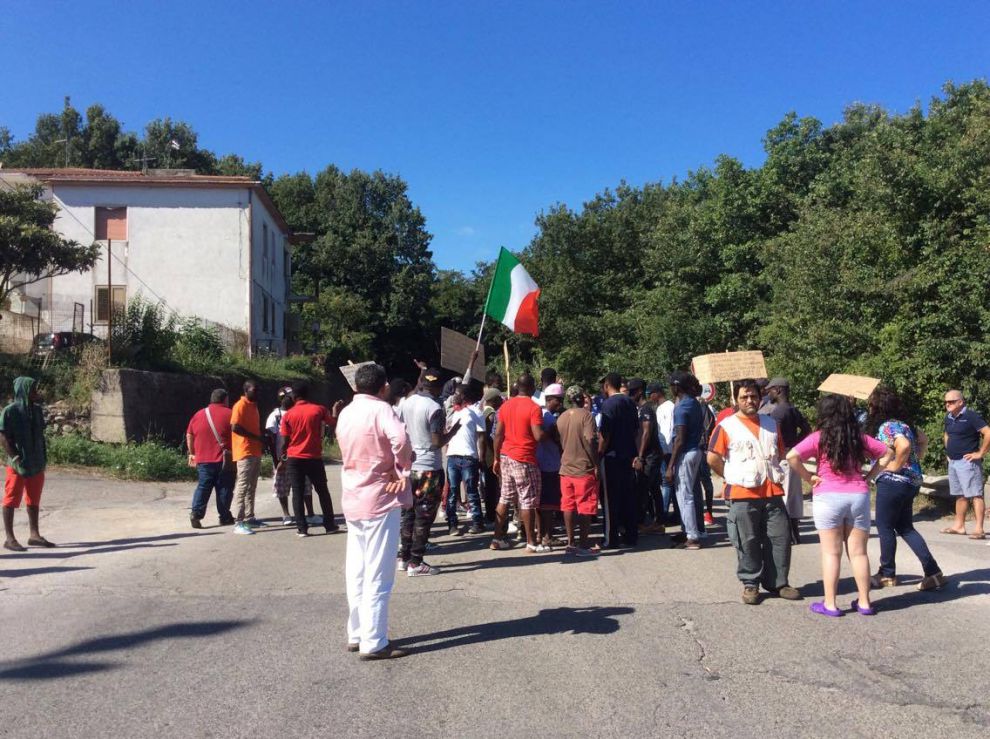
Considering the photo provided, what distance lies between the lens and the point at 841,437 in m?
6.07

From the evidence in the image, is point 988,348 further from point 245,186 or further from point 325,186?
point 325,186

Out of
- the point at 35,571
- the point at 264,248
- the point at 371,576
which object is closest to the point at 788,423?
the point at 371,576

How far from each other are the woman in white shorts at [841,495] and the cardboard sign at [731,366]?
6.12m

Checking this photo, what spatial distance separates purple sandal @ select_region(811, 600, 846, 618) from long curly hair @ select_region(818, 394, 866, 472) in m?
1.07

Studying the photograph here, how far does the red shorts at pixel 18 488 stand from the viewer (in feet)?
28.6

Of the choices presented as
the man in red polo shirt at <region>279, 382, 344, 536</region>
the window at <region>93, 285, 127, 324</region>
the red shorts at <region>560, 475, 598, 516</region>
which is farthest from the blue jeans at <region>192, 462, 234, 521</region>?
the window at <region>93, 285, 127, 324</region>

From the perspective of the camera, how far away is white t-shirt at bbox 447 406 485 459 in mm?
9344

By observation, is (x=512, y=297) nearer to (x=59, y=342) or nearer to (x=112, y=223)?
(x=59, y=342)

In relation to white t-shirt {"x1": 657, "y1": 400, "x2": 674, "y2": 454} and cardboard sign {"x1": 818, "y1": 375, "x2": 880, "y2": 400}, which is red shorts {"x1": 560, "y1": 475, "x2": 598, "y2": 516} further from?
cardboard sign {"x1": 818, "y1": 375, "x2": 880, "y2": 400}

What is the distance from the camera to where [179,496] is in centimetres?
1390

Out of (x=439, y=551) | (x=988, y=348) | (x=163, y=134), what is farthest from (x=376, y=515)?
(x=163, y=134)

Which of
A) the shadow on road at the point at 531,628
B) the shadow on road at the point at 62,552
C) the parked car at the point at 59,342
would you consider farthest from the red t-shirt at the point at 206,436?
the parked car at the point at 59,342

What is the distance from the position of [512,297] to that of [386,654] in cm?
732

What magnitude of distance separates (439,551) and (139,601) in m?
3.26
